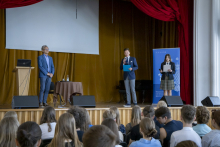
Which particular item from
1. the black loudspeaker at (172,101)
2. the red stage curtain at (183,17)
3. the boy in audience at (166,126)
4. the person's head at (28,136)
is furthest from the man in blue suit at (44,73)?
the person's head at (28,136)

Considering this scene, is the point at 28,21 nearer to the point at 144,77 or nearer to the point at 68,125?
the point at 144,77

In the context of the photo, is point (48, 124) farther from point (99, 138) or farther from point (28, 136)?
point (99, 138)

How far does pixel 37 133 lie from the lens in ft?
5.09

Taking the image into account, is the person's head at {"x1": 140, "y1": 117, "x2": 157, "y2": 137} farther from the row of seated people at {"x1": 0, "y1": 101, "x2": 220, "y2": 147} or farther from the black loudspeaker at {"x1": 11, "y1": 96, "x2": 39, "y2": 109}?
the black loudspeaker at {"x1": 11, "y1": 96, "x2": 39, "y2": 109}

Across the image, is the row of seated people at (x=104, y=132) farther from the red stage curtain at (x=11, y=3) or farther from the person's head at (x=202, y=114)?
the red stage curtain at (x=11, y=3)

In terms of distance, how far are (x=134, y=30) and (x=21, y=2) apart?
4.43 metres

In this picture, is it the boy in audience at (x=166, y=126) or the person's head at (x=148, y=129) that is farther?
the boy in audience at (x=166, y=126)

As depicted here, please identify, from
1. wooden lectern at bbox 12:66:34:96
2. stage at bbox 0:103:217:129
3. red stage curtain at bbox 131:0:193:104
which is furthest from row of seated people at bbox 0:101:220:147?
red stage curtain at bbox 131:0:193:104

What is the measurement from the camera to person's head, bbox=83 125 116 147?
1.02 meters

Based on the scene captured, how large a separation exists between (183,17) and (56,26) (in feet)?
11.5

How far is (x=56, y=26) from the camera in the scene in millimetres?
6910

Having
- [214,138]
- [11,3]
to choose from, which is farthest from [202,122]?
[11,3]

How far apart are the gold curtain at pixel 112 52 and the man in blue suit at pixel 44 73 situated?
1.94 metres

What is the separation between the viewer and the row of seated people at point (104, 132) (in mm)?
1062
